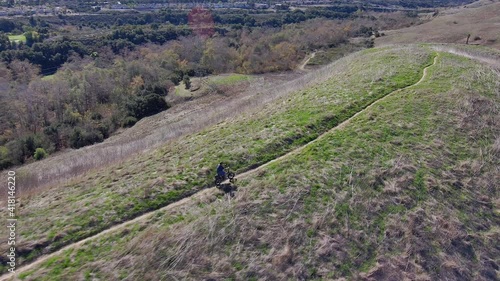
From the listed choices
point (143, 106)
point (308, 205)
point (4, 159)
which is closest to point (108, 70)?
point (143, 106)

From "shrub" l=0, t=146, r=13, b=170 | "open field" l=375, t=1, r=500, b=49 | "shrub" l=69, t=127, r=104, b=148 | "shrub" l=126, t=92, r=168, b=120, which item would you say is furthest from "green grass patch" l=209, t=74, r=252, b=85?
"open field" l=375, t=1, r=500, b=49

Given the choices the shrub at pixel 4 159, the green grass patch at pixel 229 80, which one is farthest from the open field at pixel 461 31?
the shrub at pixel 4 159

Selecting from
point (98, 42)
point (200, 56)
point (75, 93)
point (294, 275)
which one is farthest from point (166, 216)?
point (98, 42)

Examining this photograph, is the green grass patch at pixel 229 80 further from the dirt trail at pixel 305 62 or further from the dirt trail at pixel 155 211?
the dirt trail at pixel 155 211

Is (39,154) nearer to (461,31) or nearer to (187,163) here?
(187,163)

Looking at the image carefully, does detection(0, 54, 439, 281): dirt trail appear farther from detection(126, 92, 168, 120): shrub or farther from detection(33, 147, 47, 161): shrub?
detection(126, 92, 168, 120): shrub
